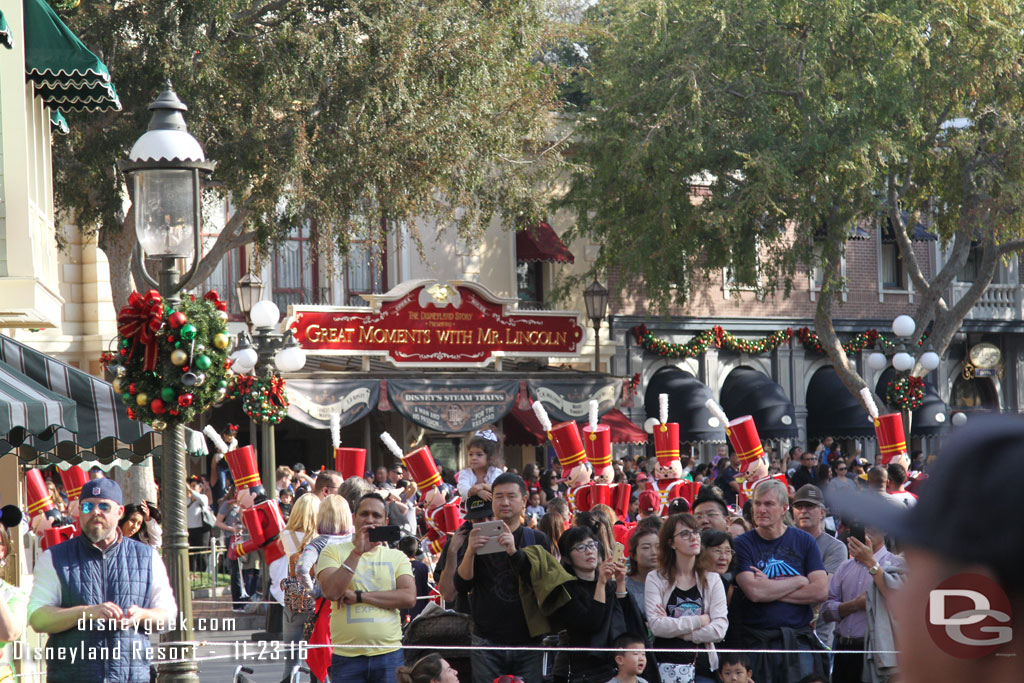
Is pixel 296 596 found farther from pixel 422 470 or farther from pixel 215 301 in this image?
pixel 422 470

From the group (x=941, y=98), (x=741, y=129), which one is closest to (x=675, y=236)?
(x=741, y=129)

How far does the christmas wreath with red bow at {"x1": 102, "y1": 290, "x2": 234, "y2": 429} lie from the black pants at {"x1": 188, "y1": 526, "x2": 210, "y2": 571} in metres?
11.3

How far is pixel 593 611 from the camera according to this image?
7957 millimetres

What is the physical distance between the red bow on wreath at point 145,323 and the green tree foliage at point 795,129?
1654cm

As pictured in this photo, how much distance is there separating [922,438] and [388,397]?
43.2 feet

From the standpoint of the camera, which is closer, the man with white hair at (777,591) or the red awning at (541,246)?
the man with white hair at (777,591)

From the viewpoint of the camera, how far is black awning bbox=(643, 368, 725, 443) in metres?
27.2

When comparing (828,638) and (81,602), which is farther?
(828,638)

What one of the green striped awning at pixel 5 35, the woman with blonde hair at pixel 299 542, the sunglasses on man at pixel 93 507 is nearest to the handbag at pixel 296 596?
the woman with blonde hair at pixel 299 542

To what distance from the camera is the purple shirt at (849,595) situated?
8305 millimetres

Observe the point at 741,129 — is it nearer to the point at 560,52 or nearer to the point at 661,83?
the point at 661,83

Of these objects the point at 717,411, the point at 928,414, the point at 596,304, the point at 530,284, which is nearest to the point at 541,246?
the point at 530,284

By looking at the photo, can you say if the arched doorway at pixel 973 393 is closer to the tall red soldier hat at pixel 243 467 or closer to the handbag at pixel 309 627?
the tall red soldier hat at pixel 243 467

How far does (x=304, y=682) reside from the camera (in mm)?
10227
